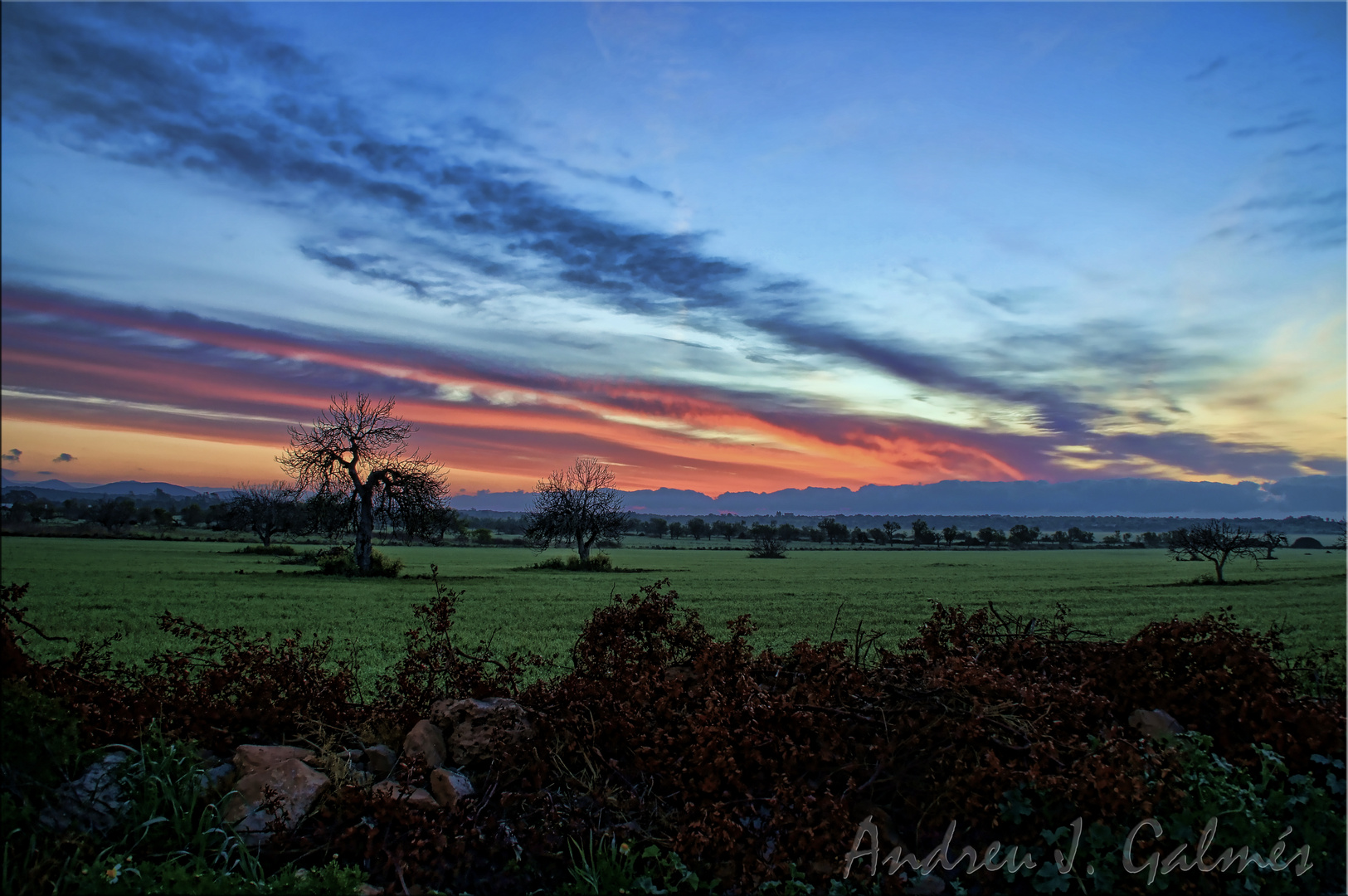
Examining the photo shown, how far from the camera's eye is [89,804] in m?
4.98

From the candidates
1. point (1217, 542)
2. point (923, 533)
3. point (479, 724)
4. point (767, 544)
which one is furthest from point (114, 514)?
point (1217, 542)

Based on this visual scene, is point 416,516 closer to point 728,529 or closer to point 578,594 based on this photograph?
point 578,594

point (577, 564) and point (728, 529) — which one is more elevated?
point (728, 529)

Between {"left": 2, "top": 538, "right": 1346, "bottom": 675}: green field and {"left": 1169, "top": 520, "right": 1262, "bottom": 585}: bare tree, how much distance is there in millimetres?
1265

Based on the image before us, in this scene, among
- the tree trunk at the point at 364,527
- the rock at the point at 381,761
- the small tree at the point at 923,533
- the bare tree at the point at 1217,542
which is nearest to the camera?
the rock at the point at 381,761

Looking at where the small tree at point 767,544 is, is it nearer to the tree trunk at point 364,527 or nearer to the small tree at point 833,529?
the small tree at point 833,529

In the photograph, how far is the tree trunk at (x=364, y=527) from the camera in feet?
105

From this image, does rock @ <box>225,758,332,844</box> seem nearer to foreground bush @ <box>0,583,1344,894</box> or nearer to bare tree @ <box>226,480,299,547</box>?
foreground bush @ <box>0,583,1344,894</box>

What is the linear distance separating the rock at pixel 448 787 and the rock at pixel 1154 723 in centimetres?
533

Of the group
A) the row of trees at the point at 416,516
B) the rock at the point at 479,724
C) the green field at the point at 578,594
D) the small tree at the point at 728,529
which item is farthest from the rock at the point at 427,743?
the small tree at the point at 728,529

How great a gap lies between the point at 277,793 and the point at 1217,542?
3333cm

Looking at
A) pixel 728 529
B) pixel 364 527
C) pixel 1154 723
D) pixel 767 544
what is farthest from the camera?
pixel 728 529

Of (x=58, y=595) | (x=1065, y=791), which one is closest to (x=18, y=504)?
(x=58, y=595)

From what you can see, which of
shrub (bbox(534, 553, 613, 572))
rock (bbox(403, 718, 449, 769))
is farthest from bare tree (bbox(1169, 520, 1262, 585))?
rock (bbox(403, 718, 449, 769))
